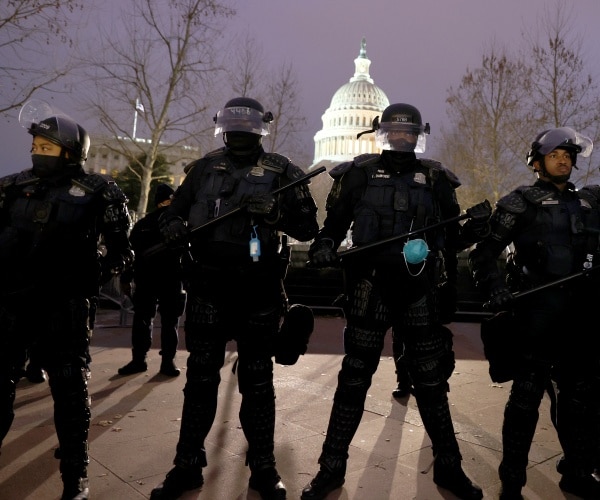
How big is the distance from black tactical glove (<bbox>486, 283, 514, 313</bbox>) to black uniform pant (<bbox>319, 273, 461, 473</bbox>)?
36cm

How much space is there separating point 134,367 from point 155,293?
867 millimetres

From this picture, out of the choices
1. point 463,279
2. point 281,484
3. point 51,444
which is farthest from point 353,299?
point 463,279

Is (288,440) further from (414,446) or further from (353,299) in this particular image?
(353,299)

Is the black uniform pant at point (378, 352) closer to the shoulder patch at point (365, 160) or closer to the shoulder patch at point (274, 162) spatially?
the shoulder patch at point (365, 160)

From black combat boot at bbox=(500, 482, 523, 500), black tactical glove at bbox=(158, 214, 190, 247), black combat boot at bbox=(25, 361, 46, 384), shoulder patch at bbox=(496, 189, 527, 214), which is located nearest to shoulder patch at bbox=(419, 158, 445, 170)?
shoulder patch at bbox=(496, 189, 527, 214)

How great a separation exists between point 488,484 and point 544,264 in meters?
1.44

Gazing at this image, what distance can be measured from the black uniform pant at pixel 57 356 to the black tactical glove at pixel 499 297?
2.43 metres

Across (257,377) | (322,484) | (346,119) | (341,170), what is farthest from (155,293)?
(346,119)

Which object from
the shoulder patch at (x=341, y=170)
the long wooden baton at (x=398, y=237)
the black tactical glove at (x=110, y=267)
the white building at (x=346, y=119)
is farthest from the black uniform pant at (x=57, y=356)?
the white building at (x=346, y=119)

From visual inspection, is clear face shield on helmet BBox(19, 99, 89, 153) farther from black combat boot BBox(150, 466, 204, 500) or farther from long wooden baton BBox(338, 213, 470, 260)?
black combat boot BBox(150, 466, 204, 500)

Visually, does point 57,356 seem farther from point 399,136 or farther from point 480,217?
point 480,217

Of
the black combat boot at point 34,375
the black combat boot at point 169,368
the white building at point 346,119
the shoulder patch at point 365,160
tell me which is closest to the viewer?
the shoulder patch at point 365,160

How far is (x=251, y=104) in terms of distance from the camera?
3609mm

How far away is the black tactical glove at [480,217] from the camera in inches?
138
